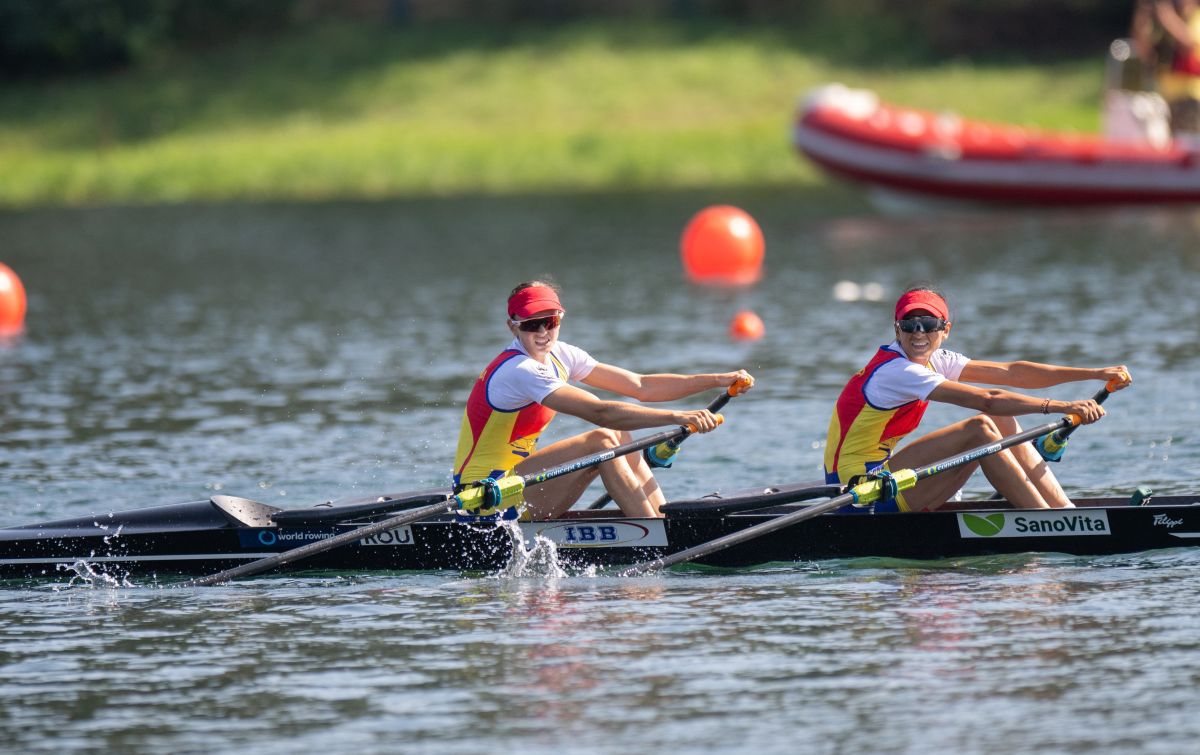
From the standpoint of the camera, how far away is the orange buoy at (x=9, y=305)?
2306 cm

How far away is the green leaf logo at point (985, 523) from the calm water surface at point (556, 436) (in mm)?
189

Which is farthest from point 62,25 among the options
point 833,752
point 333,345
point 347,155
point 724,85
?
point 833,752

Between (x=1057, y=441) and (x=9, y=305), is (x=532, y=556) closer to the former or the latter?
(x=1057, y=441)

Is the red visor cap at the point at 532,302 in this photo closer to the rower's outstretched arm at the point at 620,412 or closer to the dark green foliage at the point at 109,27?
the rower's outstretched arm at the point at 620,412

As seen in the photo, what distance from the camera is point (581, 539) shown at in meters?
11.6

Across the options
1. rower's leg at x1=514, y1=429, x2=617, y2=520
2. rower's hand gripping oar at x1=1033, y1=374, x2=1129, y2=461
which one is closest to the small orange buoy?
rower's hand gripping oar at x1=1033, y1=374, x2=1129, y2=461

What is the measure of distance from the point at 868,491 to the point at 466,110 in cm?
3571

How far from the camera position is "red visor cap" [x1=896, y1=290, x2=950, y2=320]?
436 inches

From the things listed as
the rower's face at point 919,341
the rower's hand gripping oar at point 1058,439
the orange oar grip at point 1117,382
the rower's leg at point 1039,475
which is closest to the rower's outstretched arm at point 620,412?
the rower's face at point 919,341

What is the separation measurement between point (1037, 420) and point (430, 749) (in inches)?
380

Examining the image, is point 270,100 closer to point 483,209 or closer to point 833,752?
point 483,209

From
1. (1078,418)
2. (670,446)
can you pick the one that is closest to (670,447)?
(670,446)

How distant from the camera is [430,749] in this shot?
8.20 meters

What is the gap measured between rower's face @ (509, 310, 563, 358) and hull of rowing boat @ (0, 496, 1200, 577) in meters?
1.05
